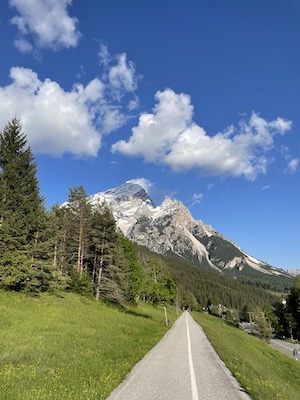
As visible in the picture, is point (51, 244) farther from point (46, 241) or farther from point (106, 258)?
point (106, 258)

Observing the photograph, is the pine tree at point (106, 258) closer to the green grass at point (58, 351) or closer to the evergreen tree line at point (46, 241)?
the evergreen tree line at point (46, 241)

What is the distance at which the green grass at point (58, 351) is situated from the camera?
10.7 m

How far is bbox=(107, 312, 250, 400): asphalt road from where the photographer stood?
11.0m

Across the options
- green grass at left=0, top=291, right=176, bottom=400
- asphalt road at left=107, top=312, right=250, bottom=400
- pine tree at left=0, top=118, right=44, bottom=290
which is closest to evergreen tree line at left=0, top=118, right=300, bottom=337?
pine tree at left=0, top=118, right=44, bottom=290

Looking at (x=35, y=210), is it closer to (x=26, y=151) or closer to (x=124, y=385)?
(x=26, y=151)

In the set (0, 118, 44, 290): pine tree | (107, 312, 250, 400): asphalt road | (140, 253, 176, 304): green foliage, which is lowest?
(107, 312, 250, 400): asphalt road

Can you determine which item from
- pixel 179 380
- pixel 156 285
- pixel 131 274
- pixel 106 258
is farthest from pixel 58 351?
pixel 131 274

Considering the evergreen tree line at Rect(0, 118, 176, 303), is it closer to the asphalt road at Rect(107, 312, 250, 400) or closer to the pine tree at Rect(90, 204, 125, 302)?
the pine tree at Rect(90, 204, 125, 302)

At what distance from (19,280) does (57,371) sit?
18.3 meters

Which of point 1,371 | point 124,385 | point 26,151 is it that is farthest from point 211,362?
point 26,151

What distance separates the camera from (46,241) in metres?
35.8

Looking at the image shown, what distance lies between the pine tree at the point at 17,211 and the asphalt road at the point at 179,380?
1678 cm

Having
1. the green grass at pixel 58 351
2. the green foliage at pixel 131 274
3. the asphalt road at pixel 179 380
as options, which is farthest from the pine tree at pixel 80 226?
the asphalt road at pixel 179 380

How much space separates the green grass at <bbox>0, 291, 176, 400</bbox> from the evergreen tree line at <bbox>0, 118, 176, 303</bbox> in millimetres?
3329
